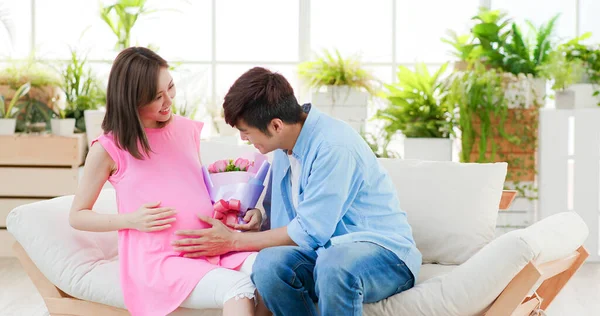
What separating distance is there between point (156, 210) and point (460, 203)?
1.13 metres

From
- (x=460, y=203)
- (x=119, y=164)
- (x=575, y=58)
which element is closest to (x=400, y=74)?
(x=575, y=58)

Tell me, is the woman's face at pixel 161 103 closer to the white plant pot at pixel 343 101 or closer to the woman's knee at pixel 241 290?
the woman's knee at pixel 241 290

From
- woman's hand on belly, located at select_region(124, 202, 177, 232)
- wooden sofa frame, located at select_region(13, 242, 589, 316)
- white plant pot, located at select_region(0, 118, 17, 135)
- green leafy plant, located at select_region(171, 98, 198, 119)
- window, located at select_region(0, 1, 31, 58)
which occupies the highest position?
window, located at select_region(0, 1, 31, 58)

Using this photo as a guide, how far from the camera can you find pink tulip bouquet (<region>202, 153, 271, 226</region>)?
2.49m

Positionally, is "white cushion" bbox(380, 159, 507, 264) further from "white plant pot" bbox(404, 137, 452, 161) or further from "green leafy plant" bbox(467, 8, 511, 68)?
"green leafy plant" bbox(467, 8, 511, 68)

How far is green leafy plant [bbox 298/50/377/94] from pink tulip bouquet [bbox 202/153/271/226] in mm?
2316

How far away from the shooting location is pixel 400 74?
482 cm

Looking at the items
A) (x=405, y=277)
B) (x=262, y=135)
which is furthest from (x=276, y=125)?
(x=405, y=277)

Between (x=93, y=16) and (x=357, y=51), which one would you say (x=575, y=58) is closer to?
(x=357, y=51)

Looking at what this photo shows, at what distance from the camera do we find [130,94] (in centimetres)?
237

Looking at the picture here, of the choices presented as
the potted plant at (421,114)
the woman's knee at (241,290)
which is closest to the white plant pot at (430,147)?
the potted plant at (421,114)

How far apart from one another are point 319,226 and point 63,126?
2.96 meters

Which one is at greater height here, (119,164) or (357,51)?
(357,51)

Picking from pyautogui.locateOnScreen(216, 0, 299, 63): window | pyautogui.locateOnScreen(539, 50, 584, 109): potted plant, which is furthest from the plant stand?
pyautogui.locateOnScreen(539, 50, 584, 109): potted plant
